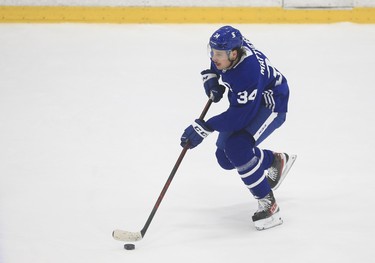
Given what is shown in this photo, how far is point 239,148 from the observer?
3.43m

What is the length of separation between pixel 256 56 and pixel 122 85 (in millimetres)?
2339

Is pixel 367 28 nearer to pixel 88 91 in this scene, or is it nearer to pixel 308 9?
pixel 308 9

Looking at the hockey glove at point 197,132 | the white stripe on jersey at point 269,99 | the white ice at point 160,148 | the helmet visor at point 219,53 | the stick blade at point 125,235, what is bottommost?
the white ice at point 160,148

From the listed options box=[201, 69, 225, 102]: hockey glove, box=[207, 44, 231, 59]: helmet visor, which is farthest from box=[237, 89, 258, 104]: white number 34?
box=[201, 69, 225, 102]: hockey glove

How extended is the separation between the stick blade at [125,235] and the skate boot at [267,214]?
0.57 meters

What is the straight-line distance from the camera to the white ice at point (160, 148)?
3.37 meters

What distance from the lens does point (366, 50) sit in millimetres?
6434

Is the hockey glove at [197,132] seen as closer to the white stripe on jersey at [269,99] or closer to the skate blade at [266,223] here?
the white stripe on jersey at [269,99]

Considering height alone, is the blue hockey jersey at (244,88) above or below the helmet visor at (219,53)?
below

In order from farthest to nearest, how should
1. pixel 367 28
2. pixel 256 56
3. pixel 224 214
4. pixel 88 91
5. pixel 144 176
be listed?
pixel 367 28 < pixel 88 91 < pixel 144 176 < pixel 224 214 < pixel 256 56

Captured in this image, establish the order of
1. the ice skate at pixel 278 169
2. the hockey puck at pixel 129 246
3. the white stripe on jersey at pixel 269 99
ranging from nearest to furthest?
the hockey puck at pixel 129 246, the white stripe on jersey at pixel 269 99, the ice skate at pixel 278 169

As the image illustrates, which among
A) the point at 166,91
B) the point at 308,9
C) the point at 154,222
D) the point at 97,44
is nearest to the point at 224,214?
the point at 154,222

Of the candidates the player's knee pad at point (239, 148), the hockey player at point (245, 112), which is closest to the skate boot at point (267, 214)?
the hockey player at point (245, 112)

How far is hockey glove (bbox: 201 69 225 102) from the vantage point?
372 centimetres
